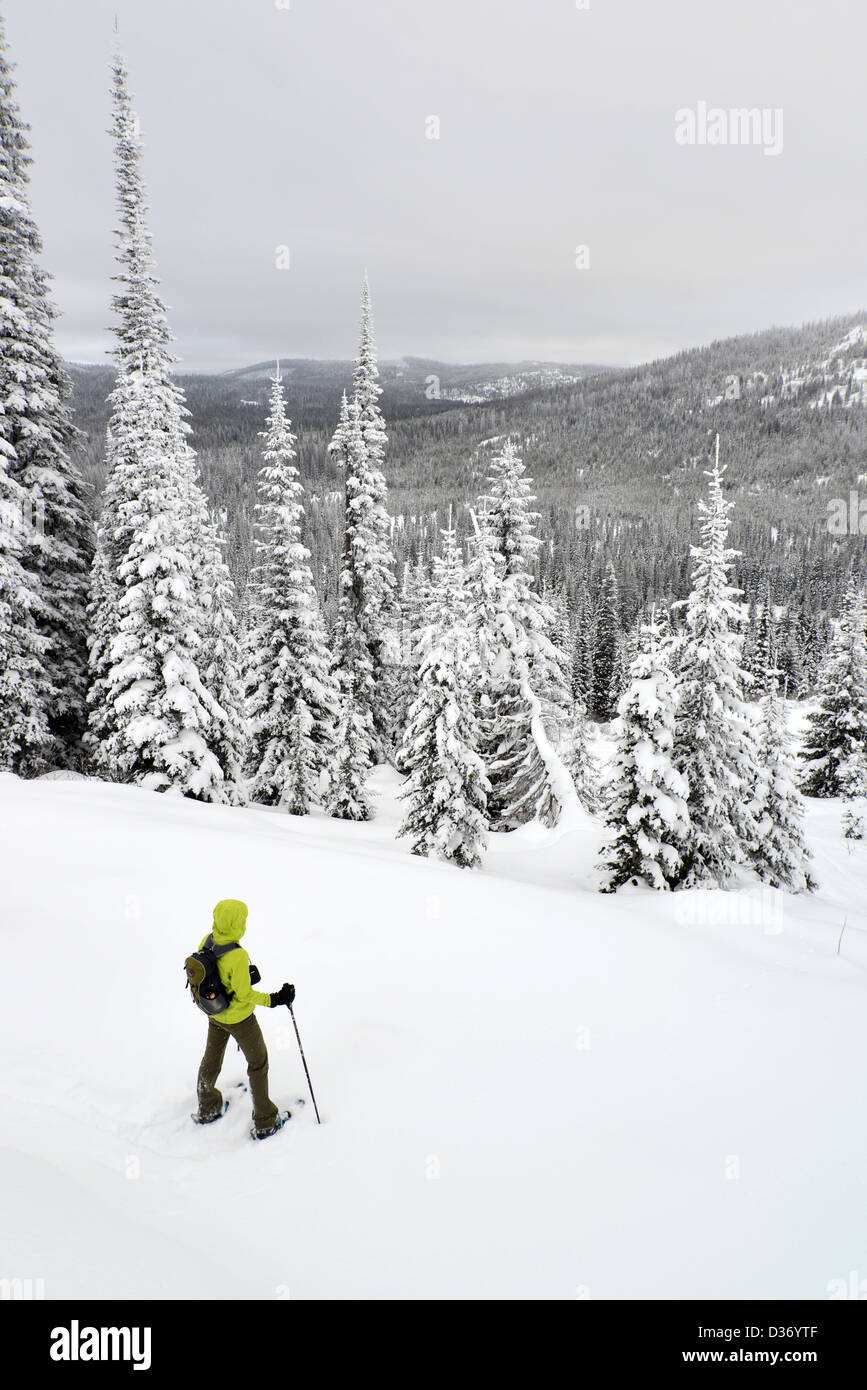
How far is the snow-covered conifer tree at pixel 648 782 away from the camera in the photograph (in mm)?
13688

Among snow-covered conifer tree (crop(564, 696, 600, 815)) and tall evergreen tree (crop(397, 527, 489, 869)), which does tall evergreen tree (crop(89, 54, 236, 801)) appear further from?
snow-covered conifer tree (crop(564, 696, 600, 815))

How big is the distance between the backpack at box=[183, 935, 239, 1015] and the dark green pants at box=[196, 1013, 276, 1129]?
0.29 meters

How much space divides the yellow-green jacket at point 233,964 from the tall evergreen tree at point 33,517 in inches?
605

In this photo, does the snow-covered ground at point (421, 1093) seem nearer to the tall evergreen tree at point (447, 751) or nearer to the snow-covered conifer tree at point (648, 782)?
the snow-covered conifer tree at point (648, 782)

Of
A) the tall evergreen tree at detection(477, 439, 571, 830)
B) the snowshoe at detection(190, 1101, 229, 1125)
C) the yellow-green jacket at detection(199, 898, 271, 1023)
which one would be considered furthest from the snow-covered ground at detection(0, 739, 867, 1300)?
the tall evergreen tree at detection(477, 439, 571, 830)

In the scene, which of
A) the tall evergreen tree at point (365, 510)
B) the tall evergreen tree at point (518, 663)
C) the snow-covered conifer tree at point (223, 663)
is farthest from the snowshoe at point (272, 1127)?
the tall evergreen tree at point (365, 510)

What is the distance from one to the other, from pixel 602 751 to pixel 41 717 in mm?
59770

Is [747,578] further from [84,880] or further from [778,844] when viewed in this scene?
[84,880]

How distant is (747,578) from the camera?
13762cm

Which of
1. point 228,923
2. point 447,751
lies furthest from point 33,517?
point 228,923

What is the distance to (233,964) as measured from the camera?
16.5 ft

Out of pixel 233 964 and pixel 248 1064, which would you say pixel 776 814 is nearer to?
pixel 248 1064

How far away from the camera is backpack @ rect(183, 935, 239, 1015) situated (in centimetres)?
489
